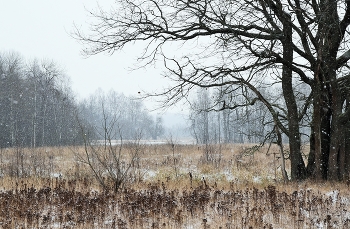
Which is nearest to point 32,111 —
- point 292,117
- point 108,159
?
point 108,159

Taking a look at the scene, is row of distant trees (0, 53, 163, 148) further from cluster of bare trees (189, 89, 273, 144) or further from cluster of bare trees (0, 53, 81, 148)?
cluster of bare trees (189, 89, 273, 144)

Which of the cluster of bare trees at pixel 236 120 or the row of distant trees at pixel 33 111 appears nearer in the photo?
the cluster of bare trees at pixel 236 120

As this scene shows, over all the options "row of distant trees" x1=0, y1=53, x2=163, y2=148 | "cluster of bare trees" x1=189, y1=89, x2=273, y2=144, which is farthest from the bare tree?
"row of distant trees" x1=0, y1=53, x2=163, y2=148

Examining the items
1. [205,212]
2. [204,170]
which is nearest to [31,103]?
[204,170]

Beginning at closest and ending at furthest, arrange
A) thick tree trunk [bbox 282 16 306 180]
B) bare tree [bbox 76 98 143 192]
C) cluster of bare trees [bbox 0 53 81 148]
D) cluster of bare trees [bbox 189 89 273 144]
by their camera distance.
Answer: bare tree [bbox 76 98 143 192] < thick tree trunk [bbox 282 16 306 180] < cluster of bare trees [bbox 189 89 273 144] < cluster of bare trees [bbox 0 53 81 148]

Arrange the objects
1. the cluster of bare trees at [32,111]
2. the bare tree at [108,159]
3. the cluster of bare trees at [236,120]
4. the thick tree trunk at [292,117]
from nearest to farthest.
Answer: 1. the bare tree at [108,159]
2. the thick tree trunk at [292,117]
3. the cluster of bare trees at [236,120]
4. the cluster of bare trees at [32,111]

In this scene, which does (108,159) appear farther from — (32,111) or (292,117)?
(32,111)

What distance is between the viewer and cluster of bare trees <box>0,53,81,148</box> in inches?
1524

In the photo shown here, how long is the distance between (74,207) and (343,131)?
23.7 ft

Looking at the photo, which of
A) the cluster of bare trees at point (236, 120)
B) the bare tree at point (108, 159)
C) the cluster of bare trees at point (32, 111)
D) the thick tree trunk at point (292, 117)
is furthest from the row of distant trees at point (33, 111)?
the thick tree trunk at point (292, 117)

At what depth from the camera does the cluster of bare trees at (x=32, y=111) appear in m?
38.7

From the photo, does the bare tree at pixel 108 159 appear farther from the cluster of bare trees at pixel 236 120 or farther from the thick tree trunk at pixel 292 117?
the thick tree trunk at pixel 292 117

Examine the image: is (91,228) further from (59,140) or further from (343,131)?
(59,140)

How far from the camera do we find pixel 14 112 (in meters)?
40.3
